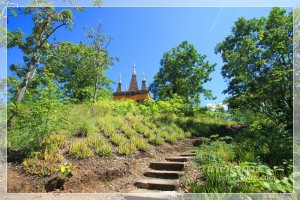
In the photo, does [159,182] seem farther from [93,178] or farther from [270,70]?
[270,70]

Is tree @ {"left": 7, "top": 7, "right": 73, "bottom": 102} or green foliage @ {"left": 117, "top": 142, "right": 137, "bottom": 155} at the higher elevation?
tree @ {"left": 7, "top": 7, "right": 73, "bottom": 102}

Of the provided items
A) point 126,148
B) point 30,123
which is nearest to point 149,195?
point 126,148

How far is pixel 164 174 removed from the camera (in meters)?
4.66

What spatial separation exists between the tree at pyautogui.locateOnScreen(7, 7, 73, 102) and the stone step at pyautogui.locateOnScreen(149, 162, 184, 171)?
3.98 metres

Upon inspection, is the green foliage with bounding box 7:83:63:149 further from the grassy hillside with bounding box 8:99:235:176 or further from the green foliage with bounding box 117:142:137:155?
the green foliage with bounding box 117:142:137:155

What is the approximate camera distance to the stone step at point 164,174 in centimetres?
449

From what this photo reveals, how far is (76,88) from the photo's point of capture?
13.6 m

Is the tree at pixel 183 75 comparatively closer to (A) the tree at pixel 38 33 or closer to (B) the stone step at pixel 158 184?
(A) the tree at pixel 38 33

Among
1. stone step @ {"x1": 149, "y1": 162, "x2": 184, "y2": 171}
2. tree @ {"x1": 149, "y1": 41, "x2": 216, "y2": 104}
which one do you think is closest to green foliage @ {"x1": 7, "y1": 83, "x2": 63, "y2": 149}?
stone step @ {"x1": 149, "y1": 162, "x2": 184, "y2": 171}

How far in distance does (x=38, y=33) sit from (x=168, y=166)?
5107 mm

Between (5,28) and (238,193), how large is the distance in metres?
5.84

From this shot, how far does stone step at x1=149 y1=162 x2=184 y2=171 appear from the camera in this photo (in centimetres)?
486

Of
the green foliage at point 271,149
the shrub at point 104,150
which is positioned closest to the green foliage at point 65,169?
the shrub at point 104,150

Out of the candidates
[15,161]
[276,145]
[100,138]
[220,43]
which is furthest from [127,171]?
[220,43]
